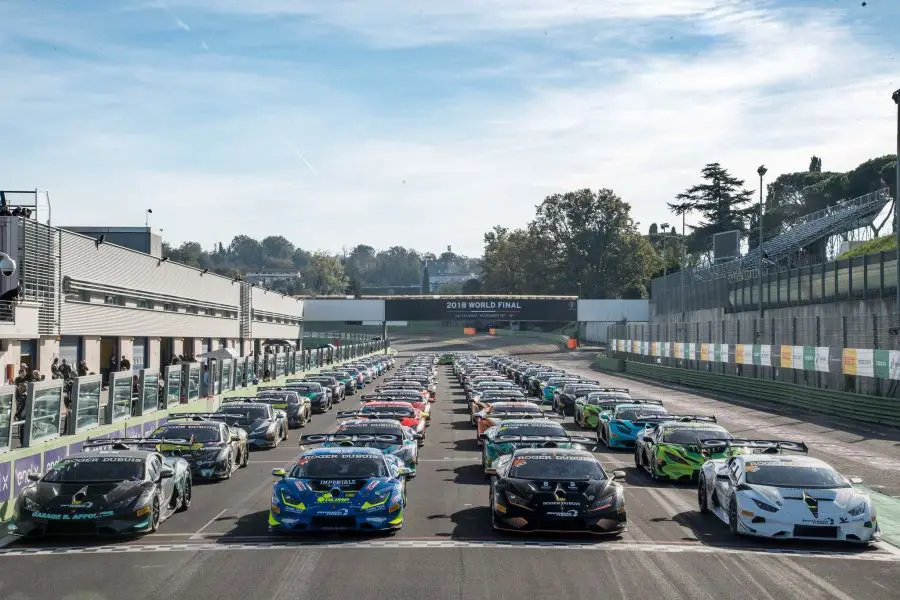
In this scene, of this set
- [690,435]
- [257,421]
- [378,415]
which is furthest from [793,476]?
[257,421]

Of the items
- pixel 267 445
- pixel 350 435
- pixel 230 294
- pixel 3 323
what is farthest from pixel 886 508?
pixel 230 294

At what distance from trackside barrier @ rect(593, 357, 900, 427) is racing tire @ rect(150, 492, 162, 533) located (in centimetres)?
2457

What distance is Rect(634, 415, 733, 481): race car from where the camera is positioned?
19.9 m

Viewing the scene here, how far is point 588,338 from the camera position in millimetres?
133000

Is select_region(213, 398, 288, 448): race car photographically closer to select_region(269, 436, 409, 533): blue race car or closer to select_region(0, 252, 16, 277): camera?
select_region(0, 252, 16, 277): camera

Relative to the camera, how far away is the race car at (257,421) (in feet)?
86.9

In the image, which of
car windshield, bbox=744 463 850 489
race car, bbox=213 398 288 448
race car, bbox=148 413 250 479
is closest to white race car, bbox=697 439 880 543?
car windshield, bbox=744 463 850 489

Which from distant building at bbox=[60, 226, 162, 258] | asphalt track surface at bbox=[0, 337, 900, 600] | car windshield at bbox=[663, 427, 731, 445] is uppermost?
distant building at bbox=[60, 226, 162, 258]

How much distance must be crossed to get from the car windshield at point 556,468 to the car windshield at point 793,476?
2064 millimetres

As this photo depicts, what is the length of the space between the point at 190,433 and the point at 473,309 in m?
93.8

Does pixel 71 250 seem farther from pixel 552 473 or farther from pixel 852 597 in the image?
pixel 852 597

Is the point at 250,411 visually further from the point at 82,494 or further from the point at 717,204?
the point at 717,204

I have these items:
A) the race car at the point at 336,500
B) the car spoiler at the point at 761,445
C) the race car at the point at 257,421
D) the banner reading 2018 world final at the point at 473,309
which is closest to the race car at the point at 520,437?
the car spoiler at the point at 761,445

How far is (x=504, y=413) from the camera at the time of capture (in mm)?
26984
